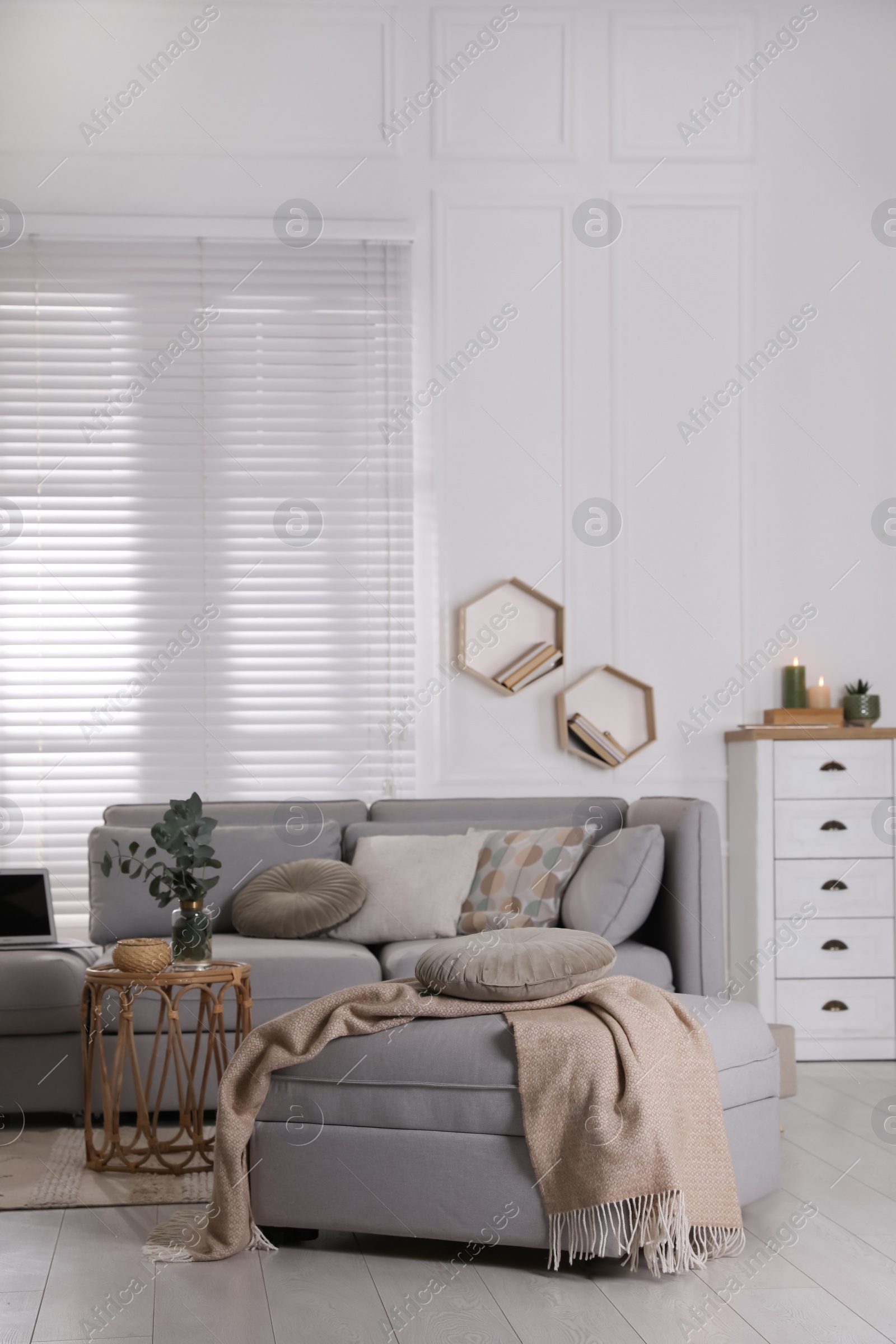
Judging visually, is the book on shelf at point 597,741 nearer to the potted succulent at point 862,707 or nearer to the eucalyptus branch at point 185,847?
the potted succulent at point 862,707

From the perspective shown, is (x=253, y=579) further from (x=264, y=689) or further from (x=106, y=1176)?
(x=106, y=1176)

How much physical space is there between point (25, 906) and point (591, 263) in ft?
10.0

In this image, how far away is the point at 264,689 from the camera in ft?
14.9

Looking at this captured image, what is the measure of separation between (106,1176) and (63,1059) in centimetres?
54

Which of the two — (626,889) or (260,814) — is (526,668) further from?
(626,889)

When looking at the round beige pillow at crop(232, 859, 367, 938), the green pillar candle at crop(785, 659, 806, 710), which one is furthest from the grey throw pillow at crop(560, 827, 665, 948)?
the green pillar candle at crop(785, 659, 806, 710)

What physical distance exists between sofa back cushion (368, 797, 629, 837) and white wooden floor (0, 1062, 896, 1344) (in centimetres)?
144

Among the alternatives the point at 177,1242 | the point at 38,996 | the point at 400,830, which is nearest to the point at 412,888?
the point at 400,830

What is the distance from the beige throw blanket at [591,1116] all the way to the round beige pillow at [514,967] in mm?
24

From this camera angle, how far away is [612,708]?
15.1 feet

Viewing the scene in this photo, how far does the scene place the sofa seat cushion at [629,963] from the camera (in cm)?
333

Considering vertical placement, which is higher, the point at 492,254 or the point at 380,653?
the point at 492,254

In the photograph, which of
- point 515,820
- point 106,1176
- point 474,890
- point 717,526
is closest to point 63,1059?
point 106,1176

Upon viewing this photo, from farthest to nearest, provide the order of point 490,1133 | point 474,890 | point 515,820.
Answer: point 515,820
point 474,890
point 490,1133
